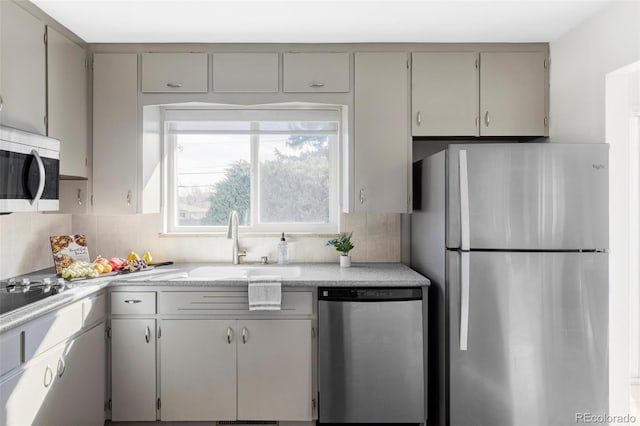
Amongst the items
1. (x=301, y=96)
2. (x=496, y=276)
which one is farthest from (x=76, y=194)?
(x=496, y=276)

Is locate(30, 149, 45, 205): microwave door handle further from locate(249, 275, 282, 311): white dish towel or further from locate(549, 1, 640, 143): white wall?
locate(549, 1, 640, 143): white wall

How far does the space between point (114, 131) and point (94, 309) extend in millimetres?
1139

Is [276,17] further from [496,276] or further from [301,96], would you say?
[496,276]

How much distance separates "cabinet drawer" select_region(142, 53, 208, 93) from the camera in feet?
9.09

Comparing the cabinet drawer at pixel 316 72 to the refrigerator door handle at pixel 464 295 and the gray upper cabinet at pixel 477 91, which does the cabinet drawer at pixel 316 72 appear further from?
the refrigerator door handle at pixel 464 295

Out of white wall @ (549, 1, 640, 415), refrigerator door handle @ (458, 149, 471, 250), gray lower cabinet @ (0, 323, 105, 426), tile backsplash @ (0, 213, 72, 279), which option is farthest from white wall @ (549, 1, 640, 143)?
tile backsplash @ (0, 213, 72, 279)

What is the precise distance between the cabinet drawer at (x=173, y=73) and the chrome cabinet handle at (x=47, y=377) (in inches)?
67.2

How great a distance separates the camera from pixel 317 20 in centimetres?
246

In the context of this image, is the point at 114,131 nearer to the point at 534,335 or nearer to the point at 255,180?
the point at 255,180

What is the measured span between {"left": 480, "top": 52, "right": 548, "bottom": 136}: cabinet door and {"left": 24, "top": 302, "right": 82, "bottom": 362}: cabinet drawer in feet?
8.44

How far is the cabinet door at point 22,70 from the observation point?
81.0 inches

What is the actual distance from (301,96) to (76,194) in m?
1.58

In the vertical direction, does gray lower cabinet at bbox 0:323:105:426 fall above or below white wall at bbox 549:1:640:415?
below

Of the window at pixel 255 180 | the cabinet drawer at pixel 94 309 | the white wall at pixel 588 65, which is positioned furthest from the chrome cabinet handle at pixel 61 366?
the white wall at pixel 588 65
